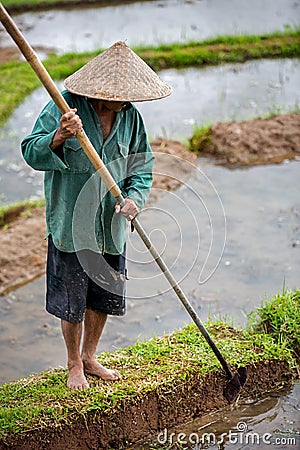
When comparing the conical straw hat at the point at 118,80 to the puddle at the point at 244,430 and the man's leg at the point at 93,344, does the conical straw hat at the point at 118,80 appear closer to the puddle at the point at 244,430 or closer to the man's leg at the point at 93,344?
the man's leg at the point at 93,344

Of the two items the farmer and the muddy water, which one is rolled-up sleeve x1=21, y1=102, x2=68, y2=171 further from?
the muddy water

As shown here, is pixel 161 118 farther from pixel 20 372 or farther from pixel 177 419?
pixel 177 419

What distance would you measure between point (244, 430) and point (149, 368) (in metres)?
0.56

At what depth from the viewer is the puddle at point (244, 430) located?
11.5ft

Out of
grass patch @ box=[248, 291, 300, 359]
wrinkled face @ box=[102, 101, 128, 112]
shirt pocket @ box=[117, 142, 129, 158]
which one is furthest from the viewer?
grass patch @ box=[248, 291, 300, 359]

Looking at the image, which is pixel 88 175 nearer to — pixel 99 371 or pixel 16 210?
pixel 99 371

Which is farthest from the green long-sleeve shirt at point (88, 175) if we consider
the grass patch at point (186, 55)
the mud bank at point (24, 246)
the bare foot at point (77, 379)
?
the grass patch at point (186, 55)

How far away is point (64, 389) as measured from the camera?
3.52 metres

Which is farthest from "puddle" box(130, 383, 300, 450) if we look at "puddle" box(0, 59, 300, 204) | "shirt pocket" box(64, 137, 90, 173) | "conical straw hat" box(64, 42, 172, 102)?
"puddle" box(0, 59, 300, 204)

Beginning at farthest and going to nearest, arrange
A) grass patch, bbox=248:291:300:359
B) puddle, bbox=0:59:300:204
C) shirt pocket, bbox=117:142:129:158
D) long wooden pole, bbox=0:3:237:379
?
1. puddle, bbox=0:59:300:204
2. grass patch, bbox=248:291:300:359
3. shirt pocket, bbox=117:142:129:158
4. long wooden pole, bbox=0:3:237:379

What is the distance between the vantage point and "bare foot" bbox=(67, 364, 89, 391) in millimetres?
3527

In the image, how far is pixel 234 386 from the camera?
377 cm

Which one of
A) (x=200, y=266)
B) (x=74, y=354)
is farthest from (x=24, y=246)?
(x=74, y=354)

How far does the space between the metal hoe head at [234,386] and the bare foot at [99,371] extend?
1.87 ft
